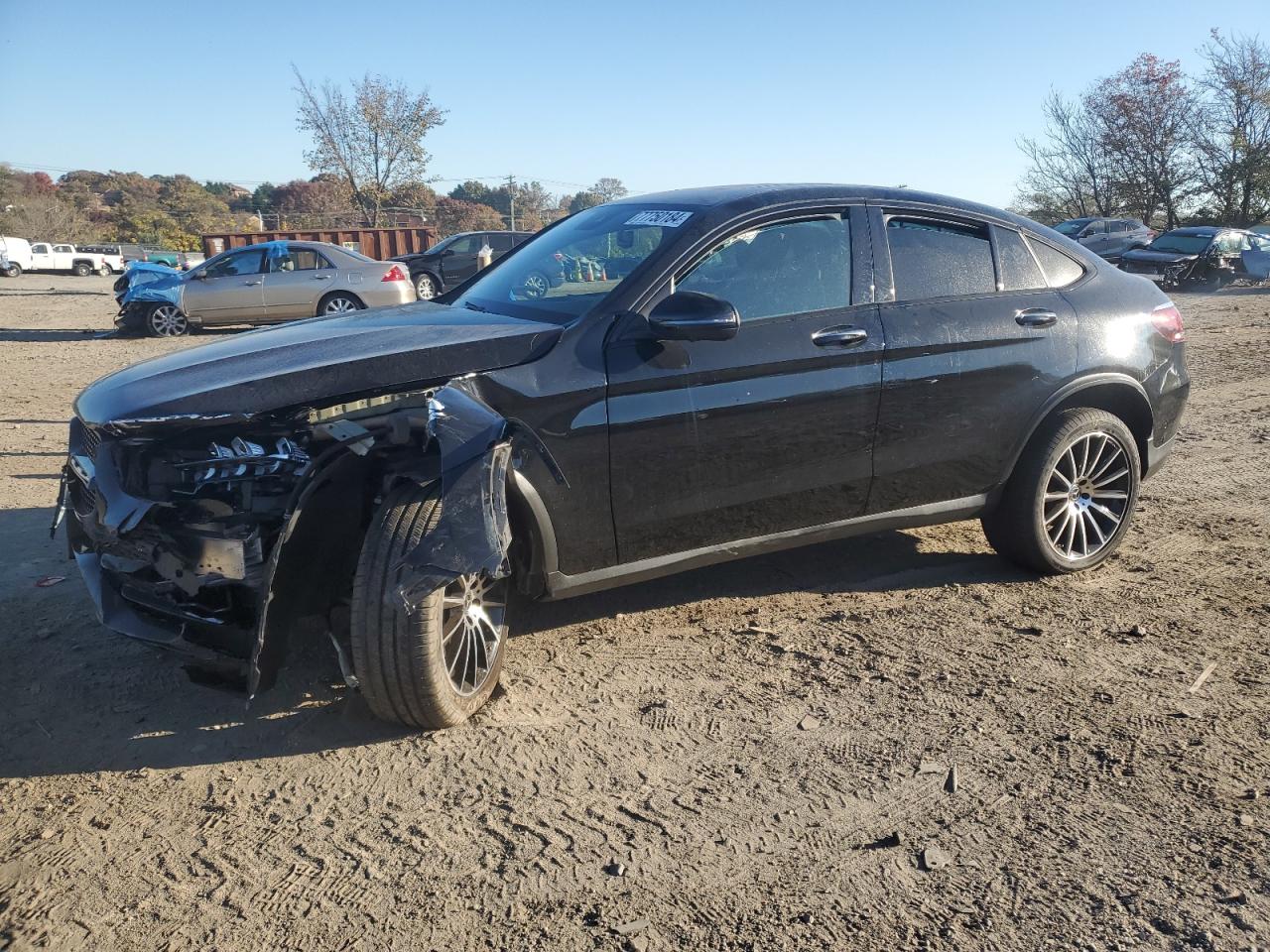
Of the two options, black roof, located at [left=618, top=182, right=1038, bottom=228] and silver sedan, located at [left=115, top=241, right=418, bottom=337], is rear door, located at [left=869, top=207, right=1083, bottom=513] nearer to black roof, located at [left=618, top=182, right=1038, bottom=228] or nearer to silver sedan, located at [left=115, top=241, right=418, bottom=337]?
black roof, located at [left=618, top=182, right=1038, bottom=228]

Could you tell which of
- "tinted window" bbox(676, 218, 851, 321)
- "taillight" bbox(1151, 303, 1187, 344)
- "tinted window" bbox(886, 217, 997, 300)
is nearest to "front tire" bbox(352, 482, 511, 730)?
"tinted window" bbox(676, 218, 851, 321)

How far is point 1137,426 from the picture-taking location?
4.91 meters

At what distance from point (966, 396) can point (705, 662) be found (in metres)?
1.67

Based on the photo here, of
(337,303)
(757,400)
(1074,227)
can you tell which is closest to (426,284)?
(337,303)

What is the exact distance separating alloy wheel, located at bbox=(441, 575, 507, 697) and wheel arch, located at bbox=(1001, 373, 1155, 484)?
2.47 metres

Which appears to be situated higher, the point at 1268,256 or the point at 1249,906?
the point at 1268,256

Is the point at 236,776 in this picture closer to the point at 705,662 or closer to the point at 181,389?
the point at 181,389

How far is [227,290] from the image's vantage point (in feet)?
51.4

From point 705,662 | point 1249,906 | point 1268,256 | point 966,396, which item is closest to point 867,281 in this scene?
point 966,396

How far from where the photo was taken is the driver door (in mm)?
15617

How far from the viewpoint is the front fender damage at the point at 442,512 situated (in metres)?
3.03

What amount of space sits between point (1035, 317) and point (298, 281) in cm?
1347

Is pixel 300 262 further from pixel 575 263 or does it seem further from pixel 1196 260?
pixel 1196 260

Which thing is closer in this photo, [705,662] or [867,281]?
[705,662]
